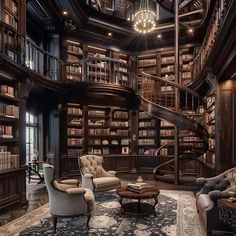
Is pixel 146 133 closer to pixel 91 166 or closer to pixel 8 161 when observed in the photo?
pixel 91 166

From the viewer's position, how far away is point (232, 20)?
3.74 metres

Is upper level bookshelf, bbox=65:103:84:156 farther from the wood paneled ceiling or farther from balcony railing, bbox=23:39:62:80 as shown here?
the wood paneled ceiling

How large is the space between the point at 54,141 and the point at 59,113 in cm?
91

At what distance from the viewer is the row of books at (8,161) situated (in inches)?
193

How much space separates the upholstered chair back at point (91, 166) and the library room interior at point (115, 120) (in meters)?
0.03

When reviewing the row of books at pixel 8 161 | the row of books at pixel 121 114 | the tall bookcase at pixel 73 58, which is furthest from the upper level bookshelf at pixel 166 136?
the row of books at pixel 8 161

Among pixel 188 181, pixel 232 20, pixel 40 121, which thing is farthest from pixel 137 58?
pixel 232 20

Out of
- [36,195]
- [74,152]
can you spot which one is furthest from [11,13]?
[74,152]

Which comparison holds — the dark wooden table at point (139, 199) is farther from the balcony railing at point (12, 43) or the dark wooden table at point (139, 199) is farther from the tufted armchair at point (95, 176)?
the balcony railing at point (12, 43)

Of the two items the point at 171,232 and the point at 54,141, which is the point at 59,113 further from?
the point at 171,232

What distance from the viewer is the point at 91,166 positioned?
242 inches

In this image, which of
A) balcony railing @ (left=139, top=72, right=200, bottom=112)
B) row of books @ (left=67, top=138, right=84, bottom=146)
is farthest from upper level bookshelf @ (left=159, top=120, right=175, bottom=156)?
row of books @ (left=67, top=138, right=84, bottom=146)

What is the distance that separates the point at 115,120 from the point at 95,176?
4158mm

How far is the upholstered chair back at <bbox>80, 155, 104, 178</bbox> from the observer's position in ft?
19.6
